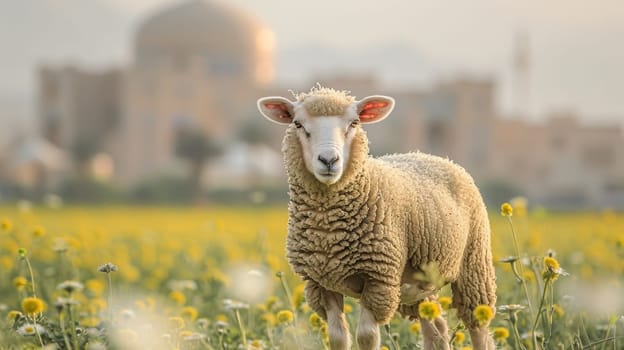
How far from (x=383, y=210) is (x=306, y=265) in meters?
0.36

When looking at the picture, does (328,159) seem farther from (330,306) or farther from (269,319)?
(269,319)

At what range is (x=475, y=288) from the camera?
158 inches

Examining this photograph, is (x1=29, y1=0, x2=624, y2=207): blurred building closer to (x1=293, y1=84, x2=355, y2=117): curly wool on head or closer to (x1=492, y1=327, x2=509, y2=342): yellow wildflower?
(x1=492, y1=327, x2=509, y2=342): yellow wildflower

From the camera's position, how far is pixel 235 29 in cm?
5338

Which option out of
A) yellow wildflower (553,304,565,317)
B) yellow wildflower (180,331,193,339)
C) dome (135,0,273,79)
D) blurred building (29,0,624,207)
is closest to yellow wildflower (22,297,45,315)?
yellow wildflower (180,331,193,339)

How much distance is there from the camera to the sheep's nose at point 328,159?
3324mm

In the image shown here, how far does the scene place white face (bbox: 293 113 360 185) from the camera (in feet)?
11.0

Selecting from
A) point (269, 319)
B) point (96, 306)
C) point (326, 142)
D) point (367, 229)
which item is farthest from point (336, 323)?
point (96, 306)

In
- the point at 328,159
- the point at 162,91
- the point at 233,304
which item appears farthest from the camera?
the point at 162,91

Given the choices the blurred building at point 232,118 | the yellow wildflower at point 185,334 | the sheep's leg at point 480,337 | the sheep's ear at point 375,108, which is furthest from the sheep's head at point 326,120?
the blurred building at point 232,118

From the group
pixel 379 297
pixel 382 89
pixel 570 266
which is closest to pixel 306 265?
pixel 379 297

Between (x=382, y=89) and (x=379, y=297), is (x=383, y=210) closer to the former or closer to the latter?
(x=379, y=297)

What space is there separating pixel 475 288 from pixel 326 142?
1.07m

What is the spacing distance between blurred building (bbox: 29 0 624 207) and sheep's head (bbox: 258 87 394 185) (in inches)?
1721
